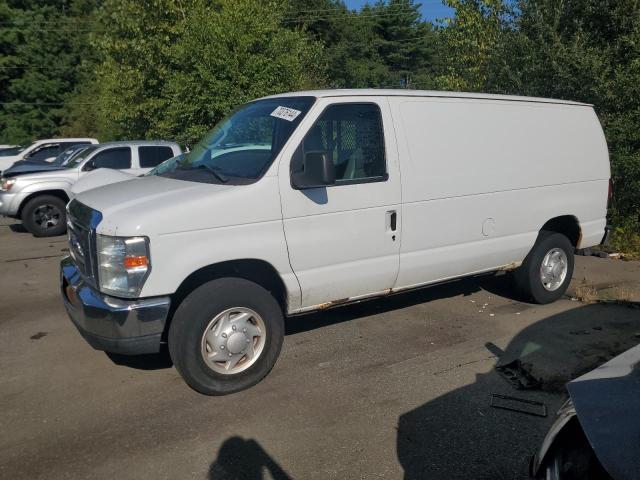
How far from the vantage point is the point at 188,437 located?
146 inches

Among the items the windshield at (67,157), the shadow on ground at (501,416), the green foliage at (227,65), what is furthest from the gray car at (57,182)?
the shadow on ground at (501,416)

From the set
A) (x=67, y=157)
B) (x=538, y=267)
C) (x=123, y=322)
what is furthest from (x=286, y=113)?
(x=67, y=157)

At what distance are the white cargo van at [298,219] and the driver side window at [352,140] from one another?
1 cm

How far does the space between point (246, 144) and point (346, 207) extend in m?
0.98

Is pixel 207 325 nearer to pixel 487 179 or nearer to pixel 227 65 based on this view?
pixel 487 179

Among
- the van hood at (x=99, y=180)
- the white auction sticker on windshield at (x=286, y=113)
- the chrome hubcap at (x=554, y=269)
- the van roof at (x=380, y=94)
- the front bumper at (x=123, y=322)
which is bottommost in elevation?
the chrome hubcap at (x=554, y=269)

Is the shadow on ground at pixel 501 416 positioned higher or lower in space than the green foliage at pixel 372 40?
lower

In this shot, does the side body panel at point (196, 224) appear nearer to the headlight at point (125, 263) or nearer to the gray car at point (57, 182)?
the headlight at point (125, 263)

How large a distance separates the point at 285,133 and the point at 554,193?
122 inches

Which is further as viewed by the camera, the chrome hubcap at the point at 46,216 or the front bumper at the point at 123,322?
the chrome hubcap at the point at 46,216

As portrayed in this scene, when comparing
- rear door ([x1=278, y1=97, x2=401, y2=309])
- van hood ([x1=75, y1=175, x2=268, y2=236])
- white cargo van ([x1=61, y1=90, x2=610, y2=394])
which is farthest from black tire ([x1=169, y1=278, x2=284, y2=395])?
van hood ([x1=75, y1=175, x2=268, y2=236])

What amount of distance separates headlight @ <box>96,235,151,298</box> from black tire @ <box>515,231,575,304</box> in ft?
13.2

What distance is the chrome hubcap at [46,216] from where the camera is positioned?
1131 centimetres

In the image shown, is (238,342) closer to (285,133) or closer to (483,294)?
(285,133)
